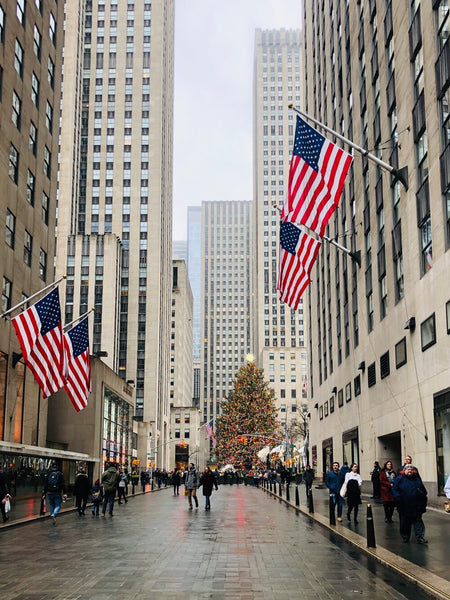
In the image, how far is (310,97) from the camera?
227 ft

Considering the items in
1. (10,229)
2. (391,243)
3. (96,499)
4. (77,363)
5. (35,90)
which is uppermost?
(35,90)

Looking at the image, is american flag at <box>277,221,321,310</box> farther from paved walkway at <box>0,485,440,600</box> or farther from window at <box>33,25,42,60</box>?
window at <box>33,25,42,60</box>

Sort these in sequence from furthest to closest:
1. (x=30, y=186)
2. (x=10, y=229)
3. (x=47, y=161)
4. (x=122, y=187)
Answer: (x=122, y=187) < (x=47, y=161) < (x=30, y=186) < (x=10, y=229)

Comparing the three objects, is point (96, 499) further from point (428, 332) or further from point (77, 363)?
point (428, 332)

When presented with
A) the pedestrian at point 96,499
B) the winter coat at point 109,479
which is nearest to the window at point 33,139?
the pedestrian at point 96,499

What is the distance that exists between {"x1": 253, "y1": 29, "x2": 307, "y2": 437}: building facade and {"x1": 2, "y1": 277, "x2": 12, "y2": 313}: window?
132 metres

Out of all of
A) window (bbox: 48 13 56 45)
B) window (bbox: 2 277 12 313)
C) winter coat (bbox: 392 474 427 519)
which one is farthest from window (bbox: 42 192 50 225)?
winter coat (bbox: 392 474 427 519)

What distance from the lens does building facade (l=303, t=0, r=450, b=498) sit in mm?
25047

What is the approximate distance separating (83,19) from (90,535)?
117 meters

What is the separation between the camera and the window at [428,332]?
84.7ft

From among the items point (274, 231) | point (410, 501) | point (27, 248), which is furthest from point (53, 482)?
point (274, 231)

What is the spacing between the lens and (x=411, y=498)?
14.3 meters

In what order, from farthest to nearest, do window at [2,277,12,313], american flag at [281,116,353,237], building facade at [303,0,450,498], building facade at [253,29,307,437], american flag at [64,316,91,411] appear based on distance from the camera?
1. building facade at [253,29,307,437]
2. window at [2,277,12,313]
3. american flag at [64,316,91,411]
4. building facade at [303,0,450,498]
5. american flag at [281,116,353,237]

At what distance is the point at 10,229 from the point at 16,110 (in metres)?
6.23
